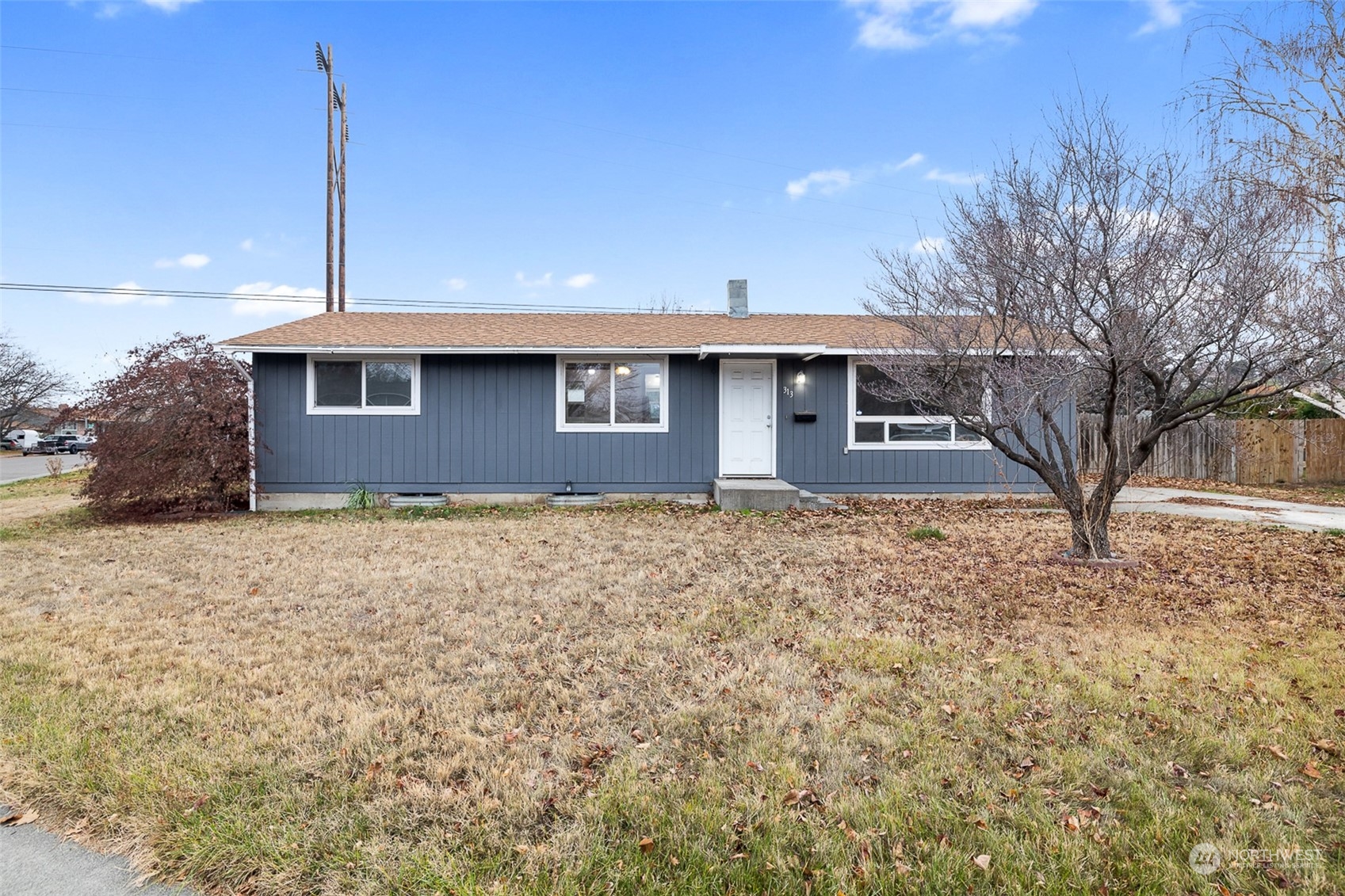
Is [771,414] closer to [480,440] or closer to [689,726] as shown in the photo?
[480,440]

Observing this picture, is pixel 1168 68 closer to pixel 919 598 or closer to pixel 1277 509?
pixel 1277 509

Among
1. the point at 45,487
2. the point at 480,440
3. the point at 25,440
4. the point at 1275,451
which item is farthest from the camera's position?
the point at 25,440

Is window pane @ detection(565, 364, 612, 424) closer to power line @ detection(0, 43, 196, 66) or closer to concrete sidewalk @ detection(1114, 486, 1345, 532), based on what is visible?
concrete sidewalk @ detection(1114, 486, 1345, 532)

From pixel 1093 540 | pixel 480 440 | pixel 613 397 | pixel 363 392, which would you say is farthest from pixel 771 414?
pixel 363 392

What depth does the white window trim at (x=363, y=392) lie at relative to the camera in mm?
10086

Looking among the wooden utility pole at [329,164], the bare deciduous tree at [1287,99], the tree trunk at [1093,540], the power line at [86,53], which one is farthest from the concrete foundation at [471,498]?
the power line at [86,53]

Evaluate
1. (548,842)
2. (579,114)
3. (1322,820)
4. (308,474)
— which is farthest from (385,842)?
(579,114)

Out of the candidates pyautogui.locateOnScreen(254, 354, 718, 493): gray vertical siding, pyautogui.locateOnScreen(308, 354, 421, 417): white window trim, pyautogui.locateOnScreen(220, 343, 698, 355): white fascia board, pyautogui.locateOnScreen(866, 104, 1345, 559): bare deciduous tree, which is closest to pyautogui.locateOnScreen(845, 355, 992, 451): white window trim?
pyautogui.locateOnScreen(254, 354, 718, 493): gray vertical siding

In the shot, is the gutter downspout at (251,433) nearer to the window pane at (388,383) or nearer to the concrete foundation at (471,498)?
the concrete foundation at (471,498)

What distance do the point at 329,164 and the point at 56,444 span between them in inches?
1225

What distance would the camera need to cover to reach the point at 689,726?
2.89m

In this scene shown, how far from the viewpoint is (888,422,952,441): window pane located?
1060 cm

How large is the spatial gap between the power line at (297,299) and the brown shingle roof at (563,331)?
37.5 ft

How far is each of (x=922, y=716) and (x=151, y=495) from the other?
10.7 metres
